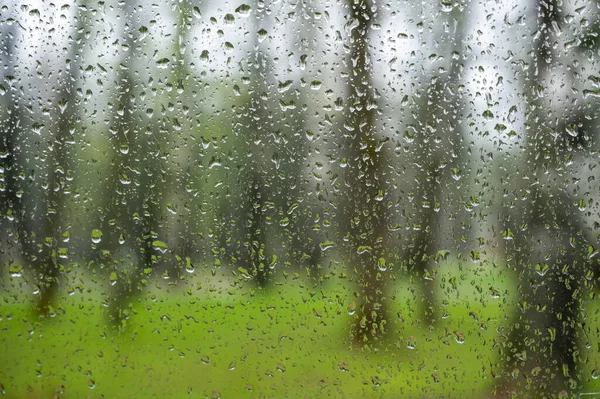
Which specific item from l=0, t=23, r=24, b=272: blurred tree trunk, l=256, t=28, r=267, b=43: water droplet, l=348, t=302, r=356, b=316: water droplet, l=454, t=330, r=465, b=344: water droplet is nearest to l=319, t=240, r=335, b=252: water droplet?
l=348, t=302, r=356, b=316: water droplet

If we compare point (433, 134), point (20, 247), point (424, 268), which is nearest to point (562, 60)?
point (433, 134)

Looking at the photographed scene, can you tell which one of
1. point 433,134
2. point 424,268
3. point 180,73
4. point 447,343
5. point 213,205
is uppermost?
point 180,73

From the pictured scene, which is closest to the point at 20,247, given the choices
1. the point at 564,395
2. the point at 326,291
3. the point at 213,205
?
the point at 213,205

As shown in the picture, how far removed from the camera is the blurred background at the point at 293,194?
82cm

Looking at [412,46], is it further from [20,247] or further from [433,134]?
[20,247]

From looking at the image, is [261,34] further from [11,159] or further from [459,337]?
[459,337]

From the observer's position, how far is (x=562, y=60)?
854mm

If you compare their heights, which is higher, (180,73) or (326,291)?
(180,73)

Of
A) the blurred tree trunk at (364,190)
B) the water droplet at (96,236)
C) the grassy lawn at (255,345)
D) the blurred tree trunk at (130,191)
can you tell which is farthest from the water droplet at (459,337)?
the water droplet at (96,236)

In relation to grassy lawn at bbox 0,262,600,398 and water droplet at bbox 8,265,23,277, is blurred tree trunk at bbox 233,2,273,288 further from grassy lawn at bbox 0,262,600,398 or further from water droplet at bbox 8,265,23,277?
water droplet at bbox 8,265,23,277

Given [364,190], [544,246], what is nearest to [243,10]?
[364,190]

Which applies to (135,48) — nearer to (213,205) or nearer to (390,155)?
(213,205)

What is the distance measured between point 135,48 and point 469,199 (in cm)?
66

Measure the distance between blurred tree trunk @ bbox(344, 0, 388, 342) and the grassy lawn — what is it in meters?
0.03
